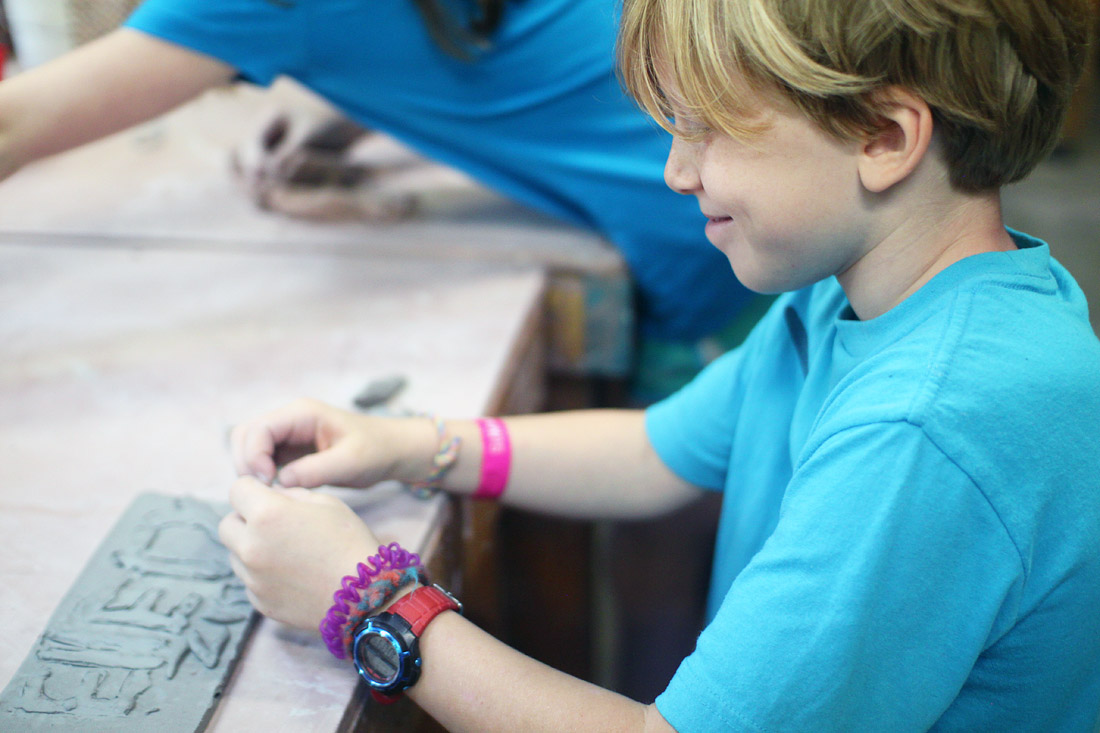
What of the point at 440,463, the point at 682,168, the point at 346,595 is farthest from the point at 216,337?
the point at 682,168

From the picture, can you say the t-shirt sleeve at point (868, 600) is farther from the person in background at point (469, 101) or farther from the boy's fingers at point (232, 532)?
the person in background at point (469, 101)

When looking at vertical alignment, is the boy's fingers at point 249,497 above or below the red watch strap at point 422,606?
above

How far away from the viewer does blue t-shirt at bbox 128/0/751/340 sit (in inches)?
43.3

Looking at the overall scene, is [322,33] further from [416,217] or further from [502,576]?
[502,576]

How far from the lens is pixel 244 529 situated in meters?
0.64

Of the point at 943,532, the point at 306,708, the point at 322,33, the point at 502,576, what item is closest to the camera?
the point at 943,532

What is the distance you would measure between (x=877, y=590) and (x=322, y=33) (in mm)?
925

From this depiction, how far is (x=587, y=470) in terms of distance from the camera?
0.80 m

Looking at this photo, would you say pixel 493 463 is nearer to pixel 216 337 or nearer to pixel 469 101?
pixel 216 337

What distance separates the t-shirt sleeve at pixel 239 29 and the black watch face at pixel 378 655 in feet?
2.33

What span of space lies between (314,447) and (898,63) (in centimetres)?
53

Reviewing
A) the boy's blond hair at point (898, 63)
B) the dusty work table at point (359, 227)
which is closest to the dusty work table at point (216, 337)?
the dusty work table at point (359, 227)

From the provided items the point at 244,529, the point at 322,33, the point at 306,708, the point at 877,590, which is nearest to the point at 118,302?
the point at 322,33

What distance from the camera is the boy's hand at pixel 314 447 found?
71cm
